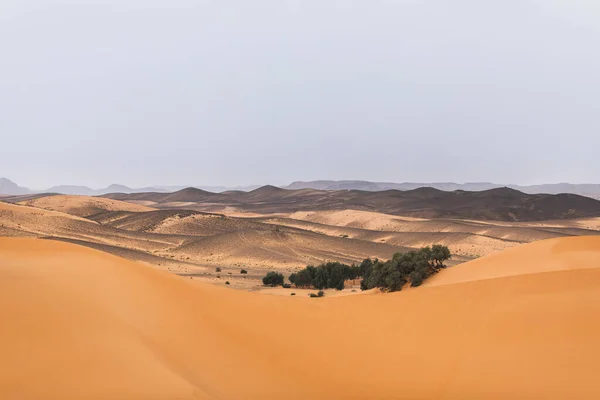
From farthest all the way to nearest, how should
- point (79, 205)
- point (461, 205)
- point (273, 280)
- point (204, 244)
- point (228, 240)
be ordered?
point (461, 205)
point (79, 205)
point (228, 240)
point (204, 244)
point (273, 280)

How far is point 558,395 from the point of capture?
259 inches

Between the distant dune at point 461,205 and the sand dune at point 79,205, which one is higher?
the distant dune at point 461,205

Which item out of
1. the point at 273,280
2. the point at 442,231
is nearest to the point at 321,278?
the point at 273,280

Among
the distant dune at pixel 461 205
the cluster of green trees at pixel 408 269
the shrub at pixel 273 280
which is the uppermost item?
the distant dune at pixel 461 205

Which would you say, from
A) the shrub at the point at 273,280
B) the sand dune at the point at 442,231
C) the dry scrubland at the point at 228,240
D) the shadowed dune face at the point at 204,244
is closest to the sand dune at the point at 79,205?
the dry scrubland at the point at 228,240

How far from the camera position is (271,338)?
9.12 meters

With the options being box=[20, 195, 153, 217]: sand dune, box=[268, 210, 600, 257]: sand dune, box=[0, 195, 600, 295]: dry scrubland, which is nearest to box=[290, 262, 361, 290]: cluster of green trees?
box=[0, 195, 600, 295]: dry scrubland

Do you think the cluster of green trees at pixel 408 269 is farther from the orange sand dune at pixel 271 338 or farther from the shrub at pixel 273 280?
the orange sand dune at pixel 271 338

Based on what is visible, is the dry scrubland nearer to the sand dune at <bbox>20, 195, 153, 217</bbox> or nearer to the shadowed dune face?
the shadowed dune face

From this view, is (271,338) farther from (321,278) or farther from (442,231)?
(442,231)

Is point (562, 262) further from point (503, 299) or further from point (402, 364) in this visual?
point (402, 364)

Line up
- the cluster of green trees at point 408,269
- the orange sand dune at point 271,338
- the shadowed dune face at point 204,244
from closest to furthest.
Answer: the orange sand dune at point 271,338 → the cluster of green trees at point 408,269 → the shadowed dune face at point 204,244

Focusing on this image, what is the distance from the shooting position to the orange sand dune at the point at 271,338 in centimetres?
602

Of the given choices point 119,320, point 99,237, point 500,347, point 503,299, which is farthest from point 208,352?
point 99,237
